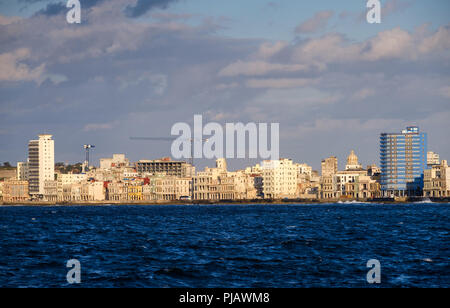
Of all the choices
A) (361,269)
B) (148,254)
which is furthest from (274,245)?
(361,269)

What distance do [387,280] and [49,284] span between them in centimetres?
1651

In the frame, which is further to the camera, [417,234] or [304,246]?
[417,234]

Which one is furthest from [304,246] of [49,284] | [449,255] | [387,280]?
[49,284]

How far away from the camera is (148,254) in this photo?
52969 mm

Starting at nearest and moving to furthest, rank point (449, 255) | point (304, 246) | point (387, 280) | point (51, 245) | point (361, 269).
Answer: point (387, 280)
point (361, 269)
point (449, 255)
point (304, 246)
point (51, 245)

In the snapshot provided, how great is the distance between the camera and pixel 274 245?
194 ft

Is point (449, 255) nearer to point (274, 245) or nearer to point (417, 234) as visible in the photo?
point (274, 245)

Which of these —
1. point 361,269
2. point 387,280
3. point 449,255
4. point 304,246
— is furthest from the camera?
point 304,246

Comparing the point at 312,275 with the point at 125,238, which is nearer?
the point at 312,275
